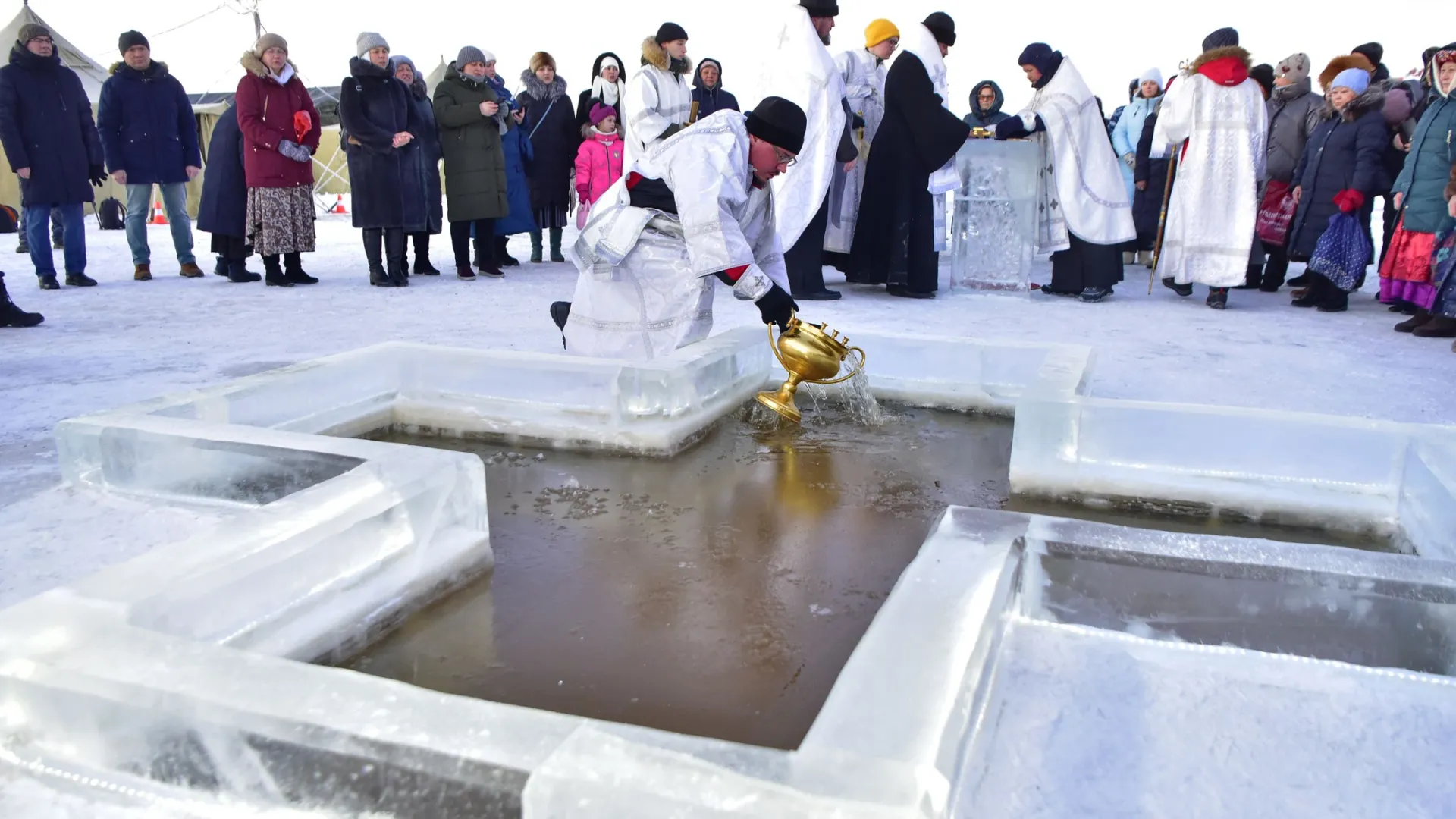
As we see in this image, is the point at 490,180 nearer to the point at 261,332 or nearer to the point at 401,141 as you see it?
the point at 401,141

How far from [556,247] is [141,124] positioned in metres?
2.96

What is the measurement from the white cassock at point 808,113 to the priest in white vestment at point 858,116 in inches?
11.0

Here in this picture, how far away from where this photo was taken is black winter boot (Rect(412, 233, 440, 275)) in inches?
265

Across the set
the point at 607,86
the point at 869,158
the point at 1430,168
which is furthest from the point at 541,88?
the point at 1430,168

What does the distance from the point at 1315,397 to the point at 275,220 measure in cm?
530

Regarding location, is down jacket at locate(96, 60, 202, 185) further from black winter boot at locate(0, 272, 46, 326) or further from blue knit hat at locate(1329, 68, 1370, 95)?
blue knit hat at locate(1329, 68, 1370, 95)

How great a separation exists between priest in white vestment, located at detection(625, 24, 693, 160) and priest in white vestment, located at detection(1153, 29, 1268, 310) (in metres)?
2.70

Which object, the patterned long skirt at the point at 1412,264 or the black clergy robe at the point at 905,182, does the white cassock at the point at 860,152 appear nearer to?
the black clergy robe at the point at 905,182

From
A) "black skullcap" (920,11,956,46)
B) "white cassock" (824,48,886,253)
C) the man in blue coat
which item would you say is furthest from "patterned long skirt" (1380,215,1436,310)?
the man in blue coat

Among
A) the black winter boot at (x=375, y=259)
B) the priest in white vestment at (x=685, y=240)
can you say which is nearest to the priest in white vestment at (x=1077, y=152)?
→ the priest in white vestment at (x=685, y=240)

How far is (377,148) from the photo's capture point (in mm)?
5738

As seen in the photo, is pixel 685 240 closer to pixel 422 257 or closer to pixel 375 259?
pixel 375 259

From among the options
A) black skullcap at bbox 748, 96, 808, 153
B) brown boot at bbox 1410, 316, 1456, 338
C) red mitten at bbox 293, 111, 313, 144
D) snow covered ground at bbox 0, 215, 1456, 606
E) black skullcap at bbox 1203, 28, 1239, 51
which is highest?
black skullcap at bbox 1203, 28, 1239, 51

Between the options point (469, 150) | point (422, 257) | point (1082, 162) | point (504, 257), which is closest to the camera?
point (1082, 162)
